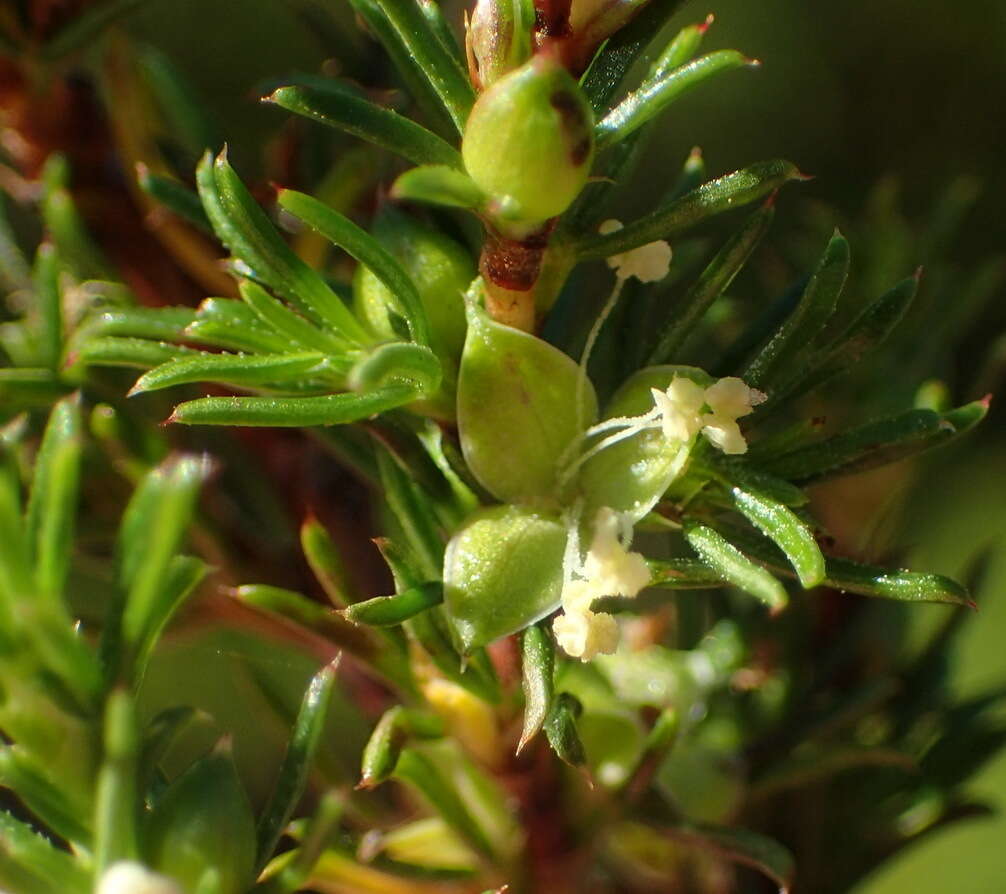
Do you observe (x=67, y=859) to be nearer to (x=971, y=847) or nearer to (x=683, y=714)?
(x=683, y=714)

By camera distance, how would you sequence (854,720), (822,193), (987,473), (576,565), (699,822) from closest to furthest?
(576,565)
(699,822)
(854,720)
(822,193)
(987,473)

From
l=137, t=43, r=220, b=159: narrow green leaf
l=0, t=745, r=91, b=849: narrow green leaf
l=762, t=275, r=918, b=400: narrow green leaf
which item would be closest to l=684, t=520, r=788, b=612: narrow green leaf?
l=762, t=275, r=918, b=400: narrow green leaf

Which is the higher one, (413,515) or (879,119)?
(413,515)

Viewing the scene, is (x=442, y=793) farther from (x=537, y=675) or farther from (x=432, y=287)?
(x=432, y=287)

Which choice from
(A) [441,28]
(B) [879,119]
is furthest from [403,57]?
(B) [879,119]

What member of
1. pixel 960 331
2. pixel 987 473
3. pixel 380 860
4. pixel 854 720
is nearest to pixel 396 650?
pixel 380 860

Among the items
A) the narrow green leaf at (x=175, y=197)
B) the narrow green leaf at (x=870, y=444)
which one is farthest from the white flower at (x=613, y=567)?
the narrow green leaf at (x=175, y=197)
